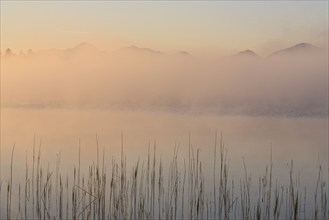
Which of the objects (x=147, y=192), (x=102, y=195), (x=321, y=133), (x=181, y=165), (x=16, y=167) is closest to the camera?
(x=102, y=195)

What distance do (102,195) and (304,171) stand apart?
11.8 ft

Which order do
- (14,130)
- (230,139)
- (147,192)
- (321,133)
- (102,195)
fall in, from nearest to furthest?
(102,195)
(147,192)
(14,130)
(230,139)
(321,133)

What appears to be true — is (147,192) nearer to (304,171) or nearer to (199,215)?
(199,215)

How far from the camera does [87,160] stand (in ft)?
24.8

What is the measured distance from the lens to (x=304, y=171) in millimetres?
7352

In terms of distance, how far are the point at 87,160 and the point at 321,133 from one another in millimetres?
8496

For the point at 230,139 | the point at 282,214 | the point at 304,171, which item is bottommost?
the point at 282,214

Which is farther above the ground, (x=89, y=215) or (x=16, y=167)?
(x=16, y=167)

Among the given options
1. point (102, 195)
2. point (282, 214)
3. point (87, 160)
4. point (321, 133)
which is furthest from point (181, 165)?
point (321, 133)

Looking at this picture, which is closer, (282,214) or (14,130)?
(282,214)

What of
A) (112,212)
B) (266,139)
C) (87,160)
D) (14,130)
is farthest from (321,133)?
(112,212)

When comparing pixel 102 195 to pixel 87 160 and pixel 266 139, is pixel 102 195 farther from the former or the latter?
pixel 266 139

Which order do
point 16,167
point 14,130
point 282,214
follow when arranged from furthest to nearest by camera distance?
point 14,130 < point 16,167 < point 282,214

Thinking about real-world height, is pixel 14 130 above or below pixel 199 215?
above
